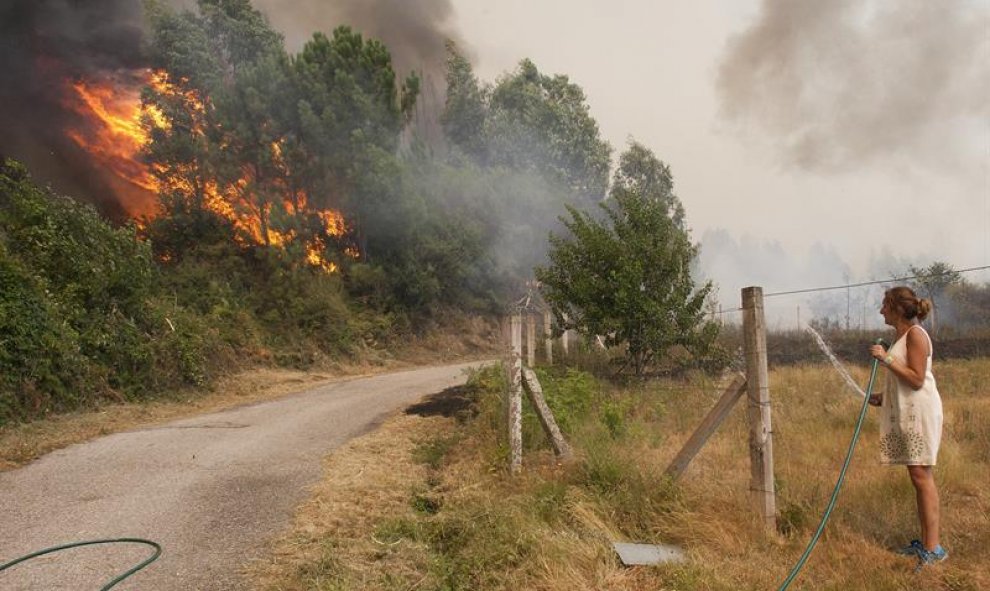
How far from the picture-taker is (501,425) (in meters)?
6.89

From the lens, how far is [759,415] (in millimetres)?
4480

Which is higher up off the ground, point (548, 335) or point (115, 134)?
point (115, 134)

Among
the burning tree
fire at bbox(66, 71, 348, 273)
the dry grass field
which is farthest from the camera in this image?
fire at bbox(66, 71, 348, 273)

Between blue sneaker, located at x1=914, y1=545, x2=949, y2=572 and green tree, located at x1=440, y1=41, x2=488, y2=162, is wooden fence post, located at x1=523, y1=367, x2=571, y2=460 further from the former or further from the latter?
green tree, located at x1=440, y1=41, x2=488, y2=162

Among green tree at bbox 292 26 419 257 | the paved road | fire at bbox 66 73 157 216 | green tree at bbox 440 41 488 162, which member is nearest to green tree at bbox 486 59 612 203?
green tree at bbox 440 41 488 162

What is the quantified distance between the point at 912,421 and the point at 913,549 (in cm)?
97

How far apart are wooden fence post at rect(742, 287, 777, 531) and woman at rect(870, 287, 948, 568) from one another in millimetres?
792

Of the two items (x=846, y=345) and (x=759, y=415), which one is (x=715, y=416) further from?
(x=846, y=345)

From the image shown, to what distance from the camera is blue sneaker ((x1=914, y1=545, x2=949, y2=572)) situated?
3.85 meters

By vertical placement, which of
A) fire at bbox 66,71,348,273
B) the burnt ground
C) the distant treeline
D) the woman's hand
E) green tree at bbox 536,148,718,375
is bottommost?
the burnt ground

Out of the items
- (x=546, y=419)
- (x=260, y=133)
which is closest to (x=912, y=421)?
(x=546, y=419)

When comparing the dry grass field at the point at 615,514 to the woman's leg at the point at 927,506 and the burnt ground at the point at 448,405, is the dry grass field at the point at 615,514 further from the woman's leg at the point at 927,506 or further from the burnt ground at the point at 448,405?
the burnt ground at the point at 448,405

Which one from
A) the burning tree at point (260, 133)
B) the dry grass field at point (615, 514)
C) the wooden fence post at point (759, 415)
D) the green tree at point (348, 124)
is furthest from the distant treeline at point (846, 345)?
the burning tree at point (260, 133)

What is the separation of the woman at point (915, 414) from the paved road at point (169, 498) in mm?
5018
